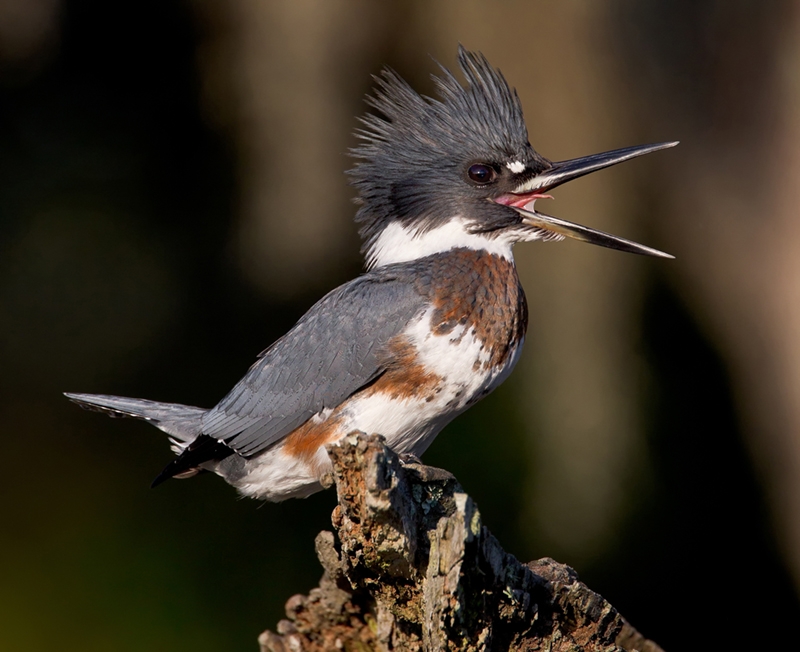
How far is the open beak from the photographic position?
7.86 ft

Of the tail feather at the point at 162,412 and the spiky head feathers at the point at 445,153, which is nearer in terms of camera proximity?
the spiky head feathers at the point at 445,153

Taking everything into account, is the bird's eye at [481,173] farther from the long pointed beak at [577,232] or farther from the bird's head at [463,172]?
the long pointed beak at [577,232]

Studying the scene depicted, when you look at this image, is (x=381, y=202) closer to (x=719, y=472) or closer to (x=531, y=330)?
(x=531, y=330)

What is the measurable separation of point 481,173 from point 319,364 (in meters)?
0.70

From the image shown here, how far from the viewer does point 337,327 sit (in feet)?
7.63

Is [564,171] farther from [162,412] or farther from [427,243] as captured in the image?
[162,412]

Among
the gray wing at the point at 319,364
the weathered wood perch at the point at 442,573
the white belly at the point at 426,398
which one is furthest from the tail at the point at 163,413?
the weathered wood perch at the point at 442,573

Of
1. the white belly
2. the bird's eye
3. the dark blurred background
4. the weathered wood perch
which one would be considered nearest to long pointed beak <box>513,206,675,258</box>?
the bird's eye

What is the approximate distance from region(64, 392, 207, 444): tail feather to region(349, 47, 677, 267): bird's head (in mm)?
758

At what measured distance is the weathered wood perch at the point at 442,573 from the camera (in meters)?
1.59

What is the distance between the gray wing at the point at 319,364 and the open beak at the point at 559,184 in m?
0.42

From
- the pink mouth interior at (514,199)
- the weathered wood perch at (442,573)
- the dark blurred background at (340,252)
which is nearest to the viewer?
the weathered wood perch at (442,573)

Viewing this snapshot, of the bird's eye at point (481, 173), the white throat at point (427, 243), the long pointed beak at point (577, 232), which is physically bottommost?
the white throat at point (427, 243)

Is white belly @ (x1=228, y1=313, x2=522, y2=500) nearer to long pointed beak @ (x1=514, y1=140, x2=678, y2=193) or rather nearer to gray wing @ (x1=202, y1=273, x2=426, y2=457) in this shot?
gray wing @ (x1=202, y1=273, x2=426, y2=457)
